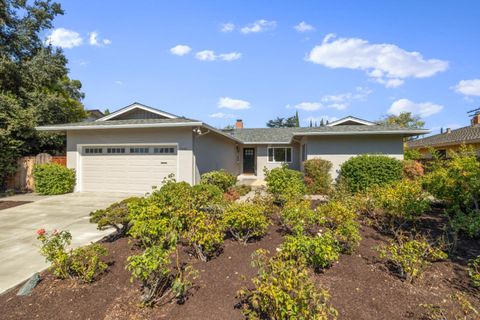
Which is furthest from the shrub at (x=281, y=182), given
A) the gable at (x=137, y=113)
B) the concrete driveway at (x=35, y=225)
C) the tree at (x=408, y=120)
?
the tree at (x=408, y=120)

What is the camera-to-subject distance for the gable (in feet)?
38.8

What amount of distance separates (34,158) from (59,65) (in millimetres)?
6318

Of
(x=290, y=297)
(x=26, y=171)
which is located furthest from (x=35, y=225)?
(x=26, y=171)

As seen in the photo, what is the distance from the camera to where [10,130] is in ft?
39.0

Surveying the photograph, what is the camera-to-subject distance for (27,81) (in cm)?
1382

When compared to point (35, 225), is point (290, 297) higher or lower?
higher

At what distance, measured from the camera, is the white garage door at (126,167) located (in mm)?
10711

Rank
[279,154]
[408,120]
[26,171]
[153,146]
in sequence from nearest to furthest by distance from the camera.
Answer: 1. [153,146]
2. [26,171]
3. [279,154]
4. [408,120]

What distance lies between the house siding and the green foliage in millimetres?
10567

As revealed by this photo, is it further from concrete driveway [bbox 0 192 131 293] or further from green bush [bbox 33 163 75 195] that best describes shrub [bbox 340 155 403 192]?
green bush [bbox 33 163 75 195]

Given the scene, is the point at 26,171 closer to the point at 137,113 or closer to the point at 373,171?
the point at 137,113

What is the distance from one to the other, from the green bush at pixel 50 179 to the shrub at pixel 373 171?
12.4m

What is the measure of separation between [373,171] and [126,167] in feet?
35.0

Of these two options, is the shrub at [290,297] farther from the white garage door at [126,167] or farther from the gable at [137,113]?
the gable at [137,113]
